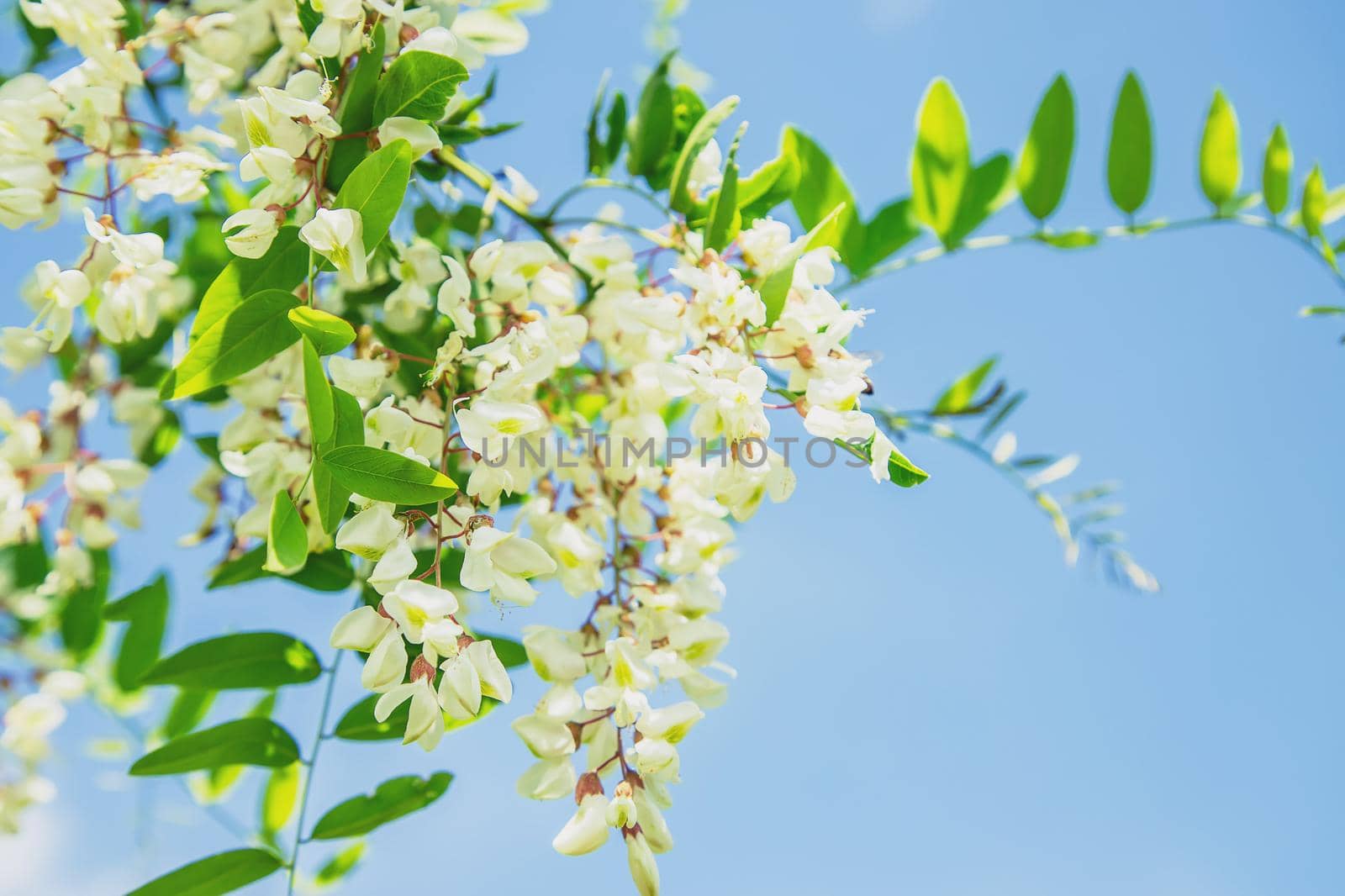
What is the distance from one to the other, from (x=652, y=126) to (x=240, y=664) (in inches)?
22.0

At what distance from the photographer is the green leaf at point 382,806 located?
78cm

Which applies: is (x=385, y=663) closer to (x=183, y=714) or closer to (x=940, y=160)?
(x=940, y=160)

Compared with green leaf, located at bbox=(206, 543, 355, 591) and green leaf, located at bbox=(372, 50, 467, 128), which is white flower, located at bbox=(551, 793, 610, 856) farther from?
green leaf, located at bbox=(372, 50, 467, 128)

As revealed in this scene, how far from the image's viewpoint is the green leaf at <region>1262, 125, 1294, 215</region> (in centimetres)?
98

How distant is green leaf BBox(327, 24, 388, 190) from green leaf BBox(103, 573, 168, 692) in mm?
626

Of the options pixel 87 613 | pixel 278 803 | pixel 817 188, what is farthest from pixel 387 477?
pixel 87 613

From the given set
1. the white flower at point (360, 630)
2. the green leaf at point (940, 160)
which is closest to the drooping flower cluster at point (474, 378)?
the white flower at point (360, 630)

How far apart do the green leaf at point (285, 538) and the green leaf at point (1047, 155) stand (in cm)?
76

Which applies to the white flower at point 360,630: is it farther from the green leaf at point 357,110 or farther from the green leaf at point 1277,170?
the green leaf at point 1277,170

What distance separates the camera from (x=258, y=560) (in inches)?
31.1

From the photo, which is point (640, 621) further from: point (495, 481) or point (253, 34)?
point (253, 34)

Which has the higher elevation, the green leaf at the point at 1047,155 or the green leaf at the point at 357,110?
the green leaf at the point at 1047,155

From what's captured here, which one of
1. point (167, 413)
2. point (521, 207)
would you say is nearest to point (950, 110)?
point (521, 207)

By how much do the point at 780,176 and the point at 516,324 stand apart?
0.76 ft
